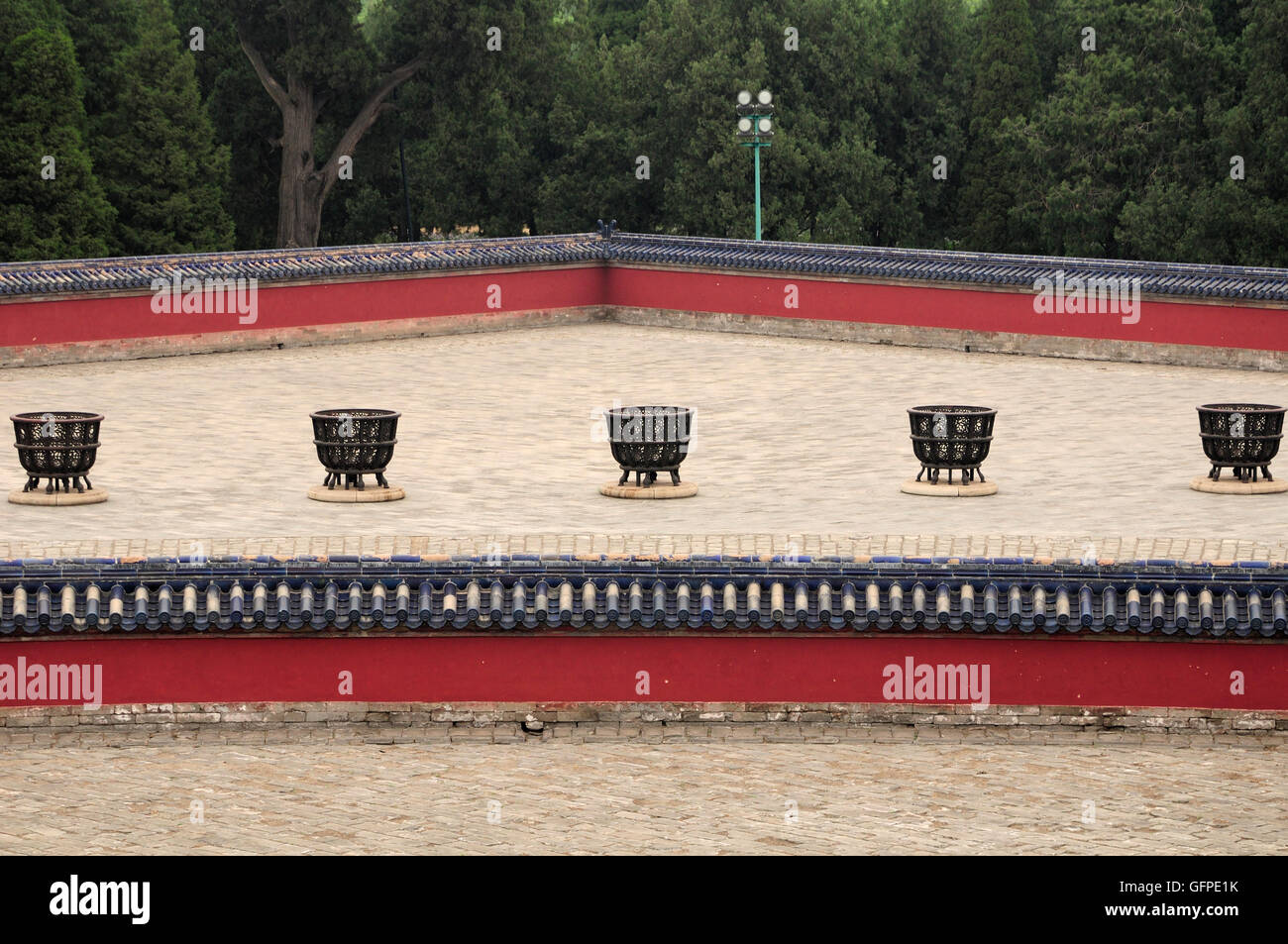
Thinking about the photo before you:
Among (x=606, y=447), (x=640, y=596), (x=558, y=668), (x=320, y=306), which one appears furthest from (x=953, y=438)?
(x=320, y=306)

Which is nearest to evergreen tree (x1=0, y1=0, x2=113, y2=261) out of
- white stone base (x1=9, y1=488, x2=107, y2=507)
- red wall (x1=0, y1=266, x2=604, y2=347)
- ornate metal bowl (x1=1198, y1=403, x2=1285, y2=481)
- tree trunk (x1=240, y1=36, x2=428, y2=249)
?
tree trunk (x1=240, y1=36, x2=428, y2=249)

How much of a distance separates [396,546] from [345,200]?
1624 inches

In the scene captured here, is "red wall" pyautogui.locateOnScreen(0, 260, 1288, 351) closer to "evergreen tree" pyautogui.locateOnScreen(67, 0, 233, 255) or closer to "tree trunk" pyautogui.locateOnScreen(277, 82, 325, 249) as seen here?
"evergreen tree" pyautogui.locateOnScreen(67, 0, 233, 255)

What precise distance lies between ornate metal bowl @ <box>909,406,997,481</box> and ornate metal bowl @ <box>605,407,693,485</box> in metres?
2.39

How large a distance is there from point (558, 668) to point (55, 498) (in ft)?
27.4

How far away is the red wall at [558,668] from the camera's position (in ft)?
49.3

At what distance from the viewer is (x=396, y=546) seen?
1927 centimetres

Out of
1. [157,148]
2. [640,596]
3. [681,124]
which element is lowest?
[640,596]

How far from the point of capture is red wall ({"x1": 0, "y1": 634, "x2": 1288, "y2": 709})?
591 inches

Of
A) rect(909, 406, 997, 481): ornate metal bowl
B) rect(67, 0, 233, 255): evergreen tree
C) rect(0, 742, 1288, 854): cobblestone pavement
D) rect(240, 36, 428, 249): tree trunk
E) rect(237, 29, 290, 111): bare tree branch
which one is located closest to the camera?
rect(0, 742, 1288, 854): cobblestone pavement

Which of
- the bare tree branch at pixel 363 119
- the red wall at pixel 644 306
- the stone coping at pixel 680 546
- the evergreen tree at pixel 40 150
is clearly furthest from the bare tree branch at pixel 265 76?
the stone coping at pixel 680 546

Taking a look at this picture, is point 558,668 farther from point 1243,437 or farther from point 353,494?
point 1243,437

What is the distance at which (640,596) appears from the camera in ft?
49.1

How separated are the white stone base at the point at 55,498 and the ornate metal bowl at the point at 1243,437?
36.8 ft
